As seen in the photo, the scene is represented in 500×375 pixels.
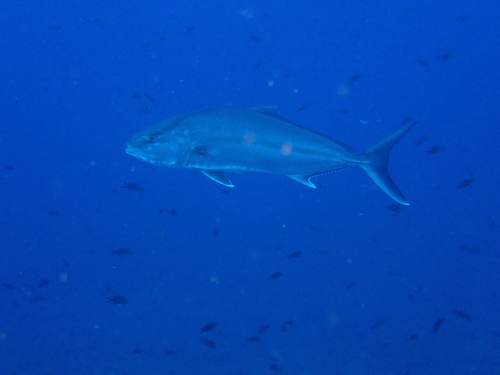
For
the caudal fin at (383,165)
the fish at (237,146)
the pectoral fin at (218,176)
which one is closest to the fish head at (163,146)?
the fish at (237,146)

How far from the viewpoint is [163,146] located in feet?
11.9

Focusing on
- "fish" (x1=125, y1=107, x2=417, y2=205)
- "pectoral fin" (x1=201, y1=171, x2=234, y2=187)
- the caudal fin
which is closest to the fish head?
"fish" (x1=125, y1=107, x2=417, y2=205)

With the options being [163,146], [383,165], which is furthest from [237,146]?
[383,165]

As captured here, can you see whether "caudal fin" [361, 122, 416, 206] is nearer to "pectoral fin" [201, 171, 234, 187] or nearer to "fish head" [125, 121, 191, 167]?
"pectoral fin" [201, 171, 234, 187]

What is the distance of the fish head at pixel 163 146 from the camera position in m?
3.64

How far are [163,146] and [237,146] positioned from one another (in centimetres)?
64

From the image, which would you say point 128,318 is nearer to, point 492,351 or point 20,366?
point 20,366

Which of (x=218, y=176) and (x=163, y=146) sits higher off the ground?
(x=163, y=146)

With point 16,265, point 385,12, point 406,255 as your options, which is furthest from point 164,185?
point 385,12

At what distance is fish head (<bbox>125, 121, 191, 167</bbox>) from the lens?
143 inches

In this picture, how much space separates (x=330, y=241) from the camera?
30.4 metres

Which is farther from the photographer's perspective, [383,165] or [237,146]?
[383,165]

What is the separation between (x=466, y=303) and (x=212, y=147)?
1890 centimetres

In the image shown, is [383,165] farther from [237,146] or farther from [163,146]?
[163,146]
